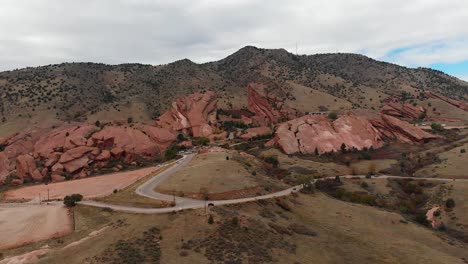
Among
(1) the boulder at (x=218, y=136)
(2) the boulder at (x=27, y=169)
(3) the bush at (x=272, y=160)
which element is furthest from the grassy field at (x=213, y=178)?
(1) the boulder at (x=218, y=136)

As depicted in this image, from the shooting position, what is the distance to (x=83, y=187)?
10000 centimetres

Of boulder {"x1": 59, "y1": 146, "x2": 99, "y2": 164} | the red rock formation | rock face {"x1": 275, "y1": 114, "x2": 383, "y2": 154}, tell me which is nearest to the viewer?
boulder {"x1": 59, "y1": 146, "x2": 99, "y2": 164}

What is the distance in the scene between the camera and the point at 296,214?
75.6 m

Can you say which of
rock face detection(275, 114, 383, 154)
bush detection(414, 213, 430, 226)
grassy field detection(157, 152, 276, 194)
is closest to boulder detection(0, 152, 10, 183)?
grassy field detection(157, 152, 276, 194)

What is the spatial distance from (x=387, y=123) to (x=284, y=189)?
78.4 m

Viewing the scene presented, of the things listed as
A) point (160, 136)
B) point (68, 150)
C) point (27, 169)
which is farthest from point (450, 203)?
point (27, 169)

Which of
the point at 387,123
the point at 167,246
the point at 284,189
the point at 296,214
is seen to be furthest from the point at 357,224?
the point at 387,123

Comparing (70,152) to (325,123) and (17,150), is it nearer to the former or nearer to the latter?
(17,150)

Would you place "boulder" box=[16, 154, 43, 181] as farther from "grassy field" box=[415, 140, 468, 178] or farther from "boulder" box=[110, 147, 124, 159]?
"grassy field" box=[415, 140, 468, 178]

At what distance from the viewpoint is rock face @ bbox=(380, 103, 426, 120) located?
619 ft

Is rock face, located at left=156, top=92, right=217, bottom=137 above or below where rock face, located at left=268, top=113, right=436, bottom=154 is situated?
above

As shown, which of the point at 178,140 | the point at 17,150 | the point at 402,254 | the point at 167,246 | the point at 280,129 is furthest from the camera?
the point at 178,140

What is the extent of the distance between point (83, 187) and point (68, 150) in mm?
27555

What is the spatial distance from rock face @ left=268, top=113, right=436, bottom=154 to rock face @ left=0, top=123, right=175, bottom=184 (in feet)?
155
